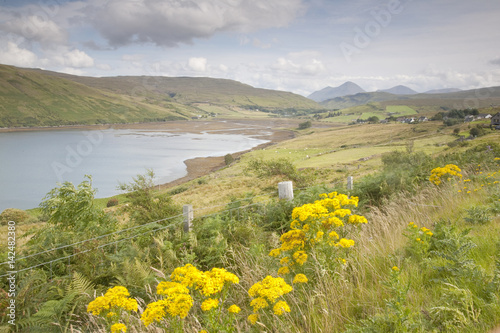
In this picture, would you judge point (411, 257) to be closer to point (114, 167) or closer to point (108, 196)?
point (108, 196)

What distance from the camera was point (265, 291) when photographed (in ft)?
8.20

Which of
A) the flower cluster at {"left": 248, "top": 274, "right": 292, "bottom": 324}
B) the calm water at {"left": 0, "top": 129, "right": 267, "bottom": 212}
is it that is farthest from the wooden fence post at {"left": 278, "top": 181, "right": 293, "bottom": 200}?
the calm water at {"left": 0, "top": 129, "right": 267, "bottom": 212}

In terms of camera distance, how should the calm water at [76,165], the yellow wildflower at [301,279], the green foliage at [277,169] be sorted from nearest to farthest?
the yellow wildflower at [301,279]
the green foliage at [277,169]
the calm water at [76,165]

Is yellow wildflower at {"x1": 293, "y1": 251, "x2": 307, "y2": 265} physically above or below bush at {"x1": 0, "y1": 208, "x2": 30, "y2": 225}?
above

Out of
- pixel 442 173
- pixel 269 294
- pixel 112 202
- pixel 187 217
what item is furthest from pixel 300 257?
pixel 112 202

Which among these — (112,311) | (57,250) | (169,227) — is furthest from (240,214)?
(112,311)

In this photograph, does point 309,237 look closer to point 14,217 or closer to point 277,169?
point 277,169

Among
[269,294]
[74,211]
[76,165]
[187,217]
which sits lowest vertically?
[76,165]

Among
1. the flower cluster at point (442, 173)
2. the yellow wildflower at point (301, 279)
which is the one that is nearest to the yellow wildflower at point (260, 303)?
the yellow wildflower at point (301, 279)

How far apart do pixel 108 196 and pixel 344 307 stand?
3984 cm

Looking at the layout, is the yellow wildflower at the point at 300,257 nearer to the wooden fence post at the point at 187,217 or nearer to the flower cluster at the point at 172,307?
the flower cluster at the point at 172,307

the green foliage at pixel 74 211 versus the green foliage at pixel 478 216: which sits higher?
the green foliage at pixel 478 216

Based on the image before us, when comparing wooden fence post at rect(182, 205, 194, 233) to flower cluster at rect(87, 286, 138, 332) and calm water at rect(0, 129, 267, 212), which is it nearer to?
flower cluster at rect(87, 286, 138, 332)

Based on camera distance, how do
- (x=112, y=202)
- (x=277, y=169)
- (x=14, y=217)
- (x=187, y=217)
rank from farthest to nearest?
1. (x=112, y=202)
2. (x=14, y=217)
3. (x=277, y=169)
4. (x=187, y=217)
